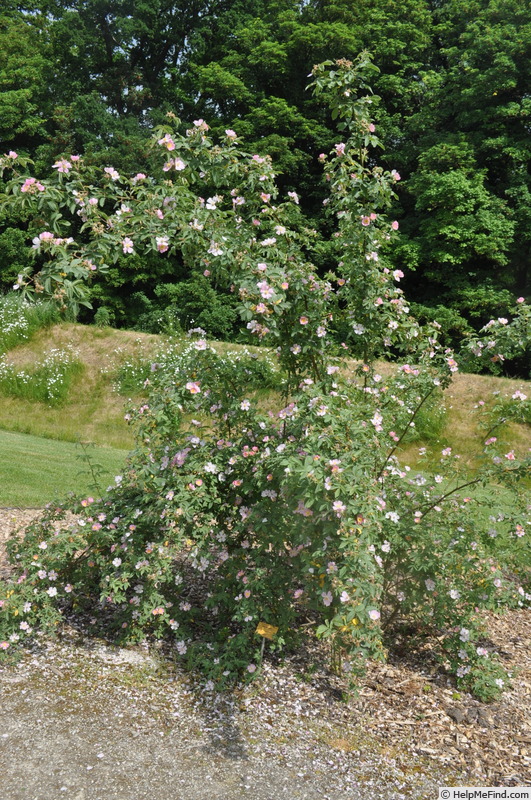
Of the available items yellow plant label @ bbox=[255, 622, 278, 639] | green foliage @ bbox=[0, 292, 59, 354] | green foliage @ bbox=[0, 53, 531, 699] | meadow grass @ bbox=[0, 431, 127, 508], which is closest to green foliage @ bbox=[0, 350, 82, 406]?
green foliage @ bbox=[0, 292, 59, 354]

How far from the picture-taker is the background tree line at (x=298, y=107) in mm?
15422

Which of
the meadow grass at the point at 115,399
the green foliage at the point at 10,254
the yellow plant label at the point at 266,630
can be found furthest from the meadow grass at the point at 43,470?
the green foliage at the point at 10,254

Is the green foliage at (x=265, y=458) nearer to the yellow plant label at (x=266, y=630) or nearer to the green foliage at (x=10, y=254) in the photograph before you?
the yellow plant label at (x=266, y=630)

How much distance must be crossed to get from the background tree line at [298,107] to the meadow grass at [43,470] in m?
5.62

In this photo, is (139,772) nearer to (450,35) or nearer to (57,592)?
(57,592)

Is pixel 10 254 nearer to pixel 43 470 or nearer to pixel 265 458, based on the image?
pixel 43 470

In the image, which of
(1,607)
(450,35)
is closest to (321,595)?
(1,607)

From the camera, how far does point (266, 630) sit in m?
3.01

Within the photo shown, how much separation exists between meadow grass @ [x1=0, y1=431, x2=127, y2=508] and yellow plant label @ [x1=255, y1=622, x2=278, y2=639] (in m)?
2.42

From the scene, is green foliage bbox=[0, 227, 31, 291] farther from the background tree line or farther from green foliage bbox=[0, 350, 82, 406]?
green foliage bbox=[0, 350, 82, 406]

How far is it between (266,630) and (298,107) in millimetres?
18810

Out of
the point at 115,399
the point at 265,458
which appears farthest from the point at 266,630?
the point at 115,399

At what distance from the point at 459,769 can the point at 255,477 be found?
1421mm

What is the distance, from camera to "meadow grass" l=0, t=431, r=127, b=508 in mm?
5891
